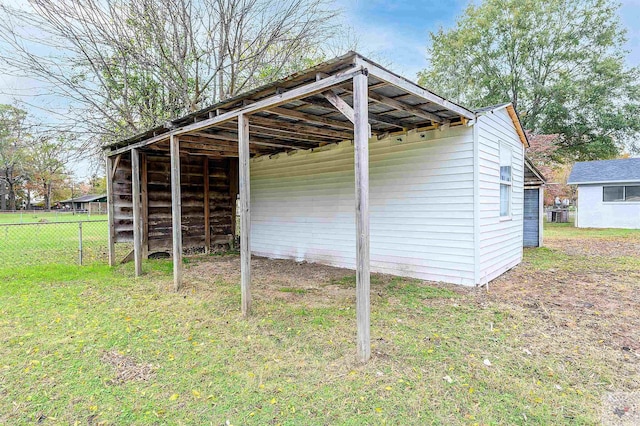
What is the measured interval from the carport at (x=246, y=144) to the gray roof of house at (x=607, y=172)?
1426 cm

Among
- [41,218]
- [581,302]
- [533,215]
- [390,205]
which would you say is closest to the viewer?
[581,302]

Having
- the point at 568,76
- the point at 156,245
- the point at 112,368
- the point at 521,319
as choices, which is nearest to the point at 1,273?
the point at 156,245

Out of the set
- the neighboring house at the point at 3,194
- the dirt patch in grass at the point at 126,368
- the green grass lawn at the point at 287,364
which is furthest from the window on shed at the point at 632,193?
the neighboring house at the point at 3,194

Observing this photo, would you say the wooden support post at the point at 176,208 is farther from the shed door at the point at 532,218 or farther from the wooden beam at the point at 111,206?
the shed door at the point at 532,218

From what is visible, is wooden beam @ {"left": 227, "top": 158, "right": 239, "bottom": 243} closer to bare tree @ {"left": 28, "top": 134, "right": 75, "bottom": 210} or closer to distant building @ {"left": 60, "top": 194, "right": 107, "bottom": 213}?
bare tree @ {"left": 28, "top": 134, "right": 75, "bottom": 210}

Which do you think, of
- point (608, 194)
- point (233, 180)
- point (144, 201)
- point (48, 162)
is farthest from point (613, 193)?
point (48, 162)

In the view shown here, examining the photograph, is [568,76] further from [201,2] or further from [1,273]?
[1,273]

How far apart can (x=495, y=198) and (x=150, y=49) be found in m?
9.20

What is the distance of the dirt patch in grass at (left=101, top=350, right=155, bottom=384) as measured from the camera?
8.30 ft

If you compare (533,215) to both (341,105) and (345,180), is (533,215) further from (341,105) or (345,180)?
(341,105)

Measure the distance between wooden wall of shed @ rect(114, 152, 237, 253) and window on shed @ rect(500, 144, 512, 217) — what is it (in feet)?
20.6

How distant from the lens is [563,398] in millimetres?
2227

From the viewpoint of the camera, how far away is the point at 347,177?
649 centimetres

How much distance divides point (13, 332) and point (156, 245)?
418 centimetres
